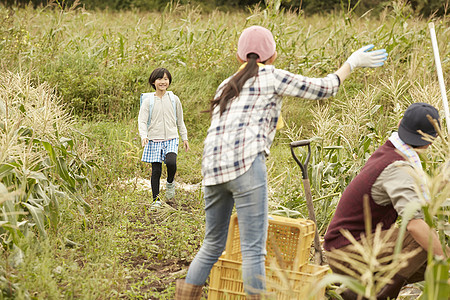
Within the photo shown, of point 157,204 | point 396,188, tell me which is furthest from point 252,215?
point 157,204

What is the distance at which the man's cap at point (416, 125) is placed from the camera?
124 inches

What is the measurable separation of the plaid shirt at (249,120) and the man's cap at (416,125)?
0.53m

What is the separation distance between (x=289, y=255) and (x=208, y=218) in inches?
28.9

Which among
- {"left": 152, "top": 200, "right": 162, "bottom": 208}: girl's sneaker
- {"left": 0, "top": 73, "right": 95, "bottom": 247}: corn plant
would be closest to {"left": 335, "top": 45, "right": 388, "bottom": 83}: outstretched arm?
{"left": 0, "top": 73, "right": 95, "bottom": 247}: corn plant

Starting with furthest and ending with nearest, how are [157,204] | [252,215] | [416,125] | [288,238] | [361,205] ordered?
[157,204] → [288,238] → [361,205] → [416,125] → [252,215]

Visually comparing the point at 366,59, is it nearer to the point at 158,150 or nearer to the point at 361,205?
the point at 361,205

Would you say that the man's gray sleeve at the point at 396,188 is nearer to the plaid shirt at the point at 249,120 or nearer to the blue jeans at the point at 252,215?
the plaid shirt at the point at 249,120

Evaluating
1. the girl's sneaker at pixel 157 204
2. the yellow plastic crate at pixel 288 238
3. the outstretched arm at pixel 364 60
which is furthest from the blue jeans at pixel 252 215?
the girl's sneaker at pixel 157 204

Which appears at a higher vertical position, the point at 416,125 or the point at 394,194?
the point at 416,125

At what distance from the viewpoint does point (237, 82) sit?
2.91 metres

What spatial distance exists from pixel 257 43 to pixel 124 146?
442cm

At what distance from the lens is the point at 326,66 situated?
9094 millimetres

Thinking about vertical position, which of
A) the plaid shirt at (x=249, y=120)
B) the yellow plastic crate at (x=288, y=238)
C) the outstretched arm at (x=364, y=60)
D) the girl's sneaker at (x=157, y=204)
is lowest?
the girl's sneaker at (x=157, y=204)

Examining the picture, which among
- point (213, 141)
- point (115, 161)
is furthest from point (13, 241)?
point (115, 161)
